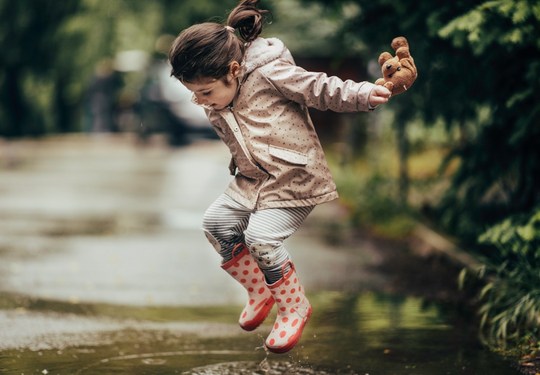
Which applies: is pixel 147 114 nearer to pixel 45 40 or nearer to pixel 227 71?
pixel 45 40

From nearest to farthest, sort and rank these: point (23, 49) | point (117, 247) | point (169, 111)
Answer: point (117, 247) → point (169, 111) → point (23, 49)

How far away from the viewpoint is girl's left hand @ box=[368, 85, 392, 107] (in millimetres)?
4621

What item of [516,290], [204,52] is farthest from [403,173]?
[204,52]

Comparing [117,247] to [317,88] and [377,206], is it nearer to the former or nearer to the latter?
[377,206]

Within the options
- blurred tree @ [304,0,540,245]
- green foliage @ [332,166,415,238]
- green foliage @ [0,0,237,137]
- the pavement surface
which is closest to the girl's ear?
blurred tree @ [304,0,540,245]

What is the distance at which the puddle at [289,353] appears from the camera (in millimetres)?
5516

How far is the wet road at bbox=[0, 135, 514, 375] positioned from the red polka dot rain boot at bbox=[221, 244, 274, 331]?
0.35 m

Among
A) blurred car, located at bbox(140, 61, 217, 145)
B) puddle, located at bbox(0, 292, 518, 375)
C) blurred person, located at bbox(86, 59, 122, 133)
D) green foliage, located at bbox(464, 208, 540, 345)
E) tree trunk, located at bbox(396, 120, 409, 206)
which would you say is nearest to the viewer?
puddle, located at bbox(0, 292, 518, 375)

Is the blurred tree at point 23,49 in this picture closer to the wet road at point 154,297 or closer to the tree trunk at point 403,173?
the wet road at point 154,297

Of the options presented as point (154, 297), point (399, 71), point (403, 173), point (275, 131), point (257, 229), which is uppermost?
point (399, 71)

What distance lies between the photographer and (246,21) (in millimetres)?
4945

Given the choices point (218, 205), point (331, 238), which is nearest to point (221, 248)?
point (218, 205)

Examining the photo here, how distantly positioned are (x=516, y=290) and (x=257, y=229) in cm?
240

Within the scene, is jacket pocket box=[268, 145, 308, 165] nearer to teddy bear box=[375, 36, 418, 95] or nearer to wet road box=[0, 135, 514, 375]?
teddy bear box=[375, 36, 418, 95]
